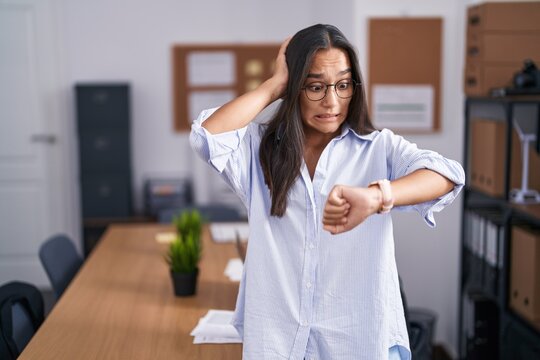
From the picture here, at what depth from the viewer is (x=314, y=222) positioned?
1489 millimetres

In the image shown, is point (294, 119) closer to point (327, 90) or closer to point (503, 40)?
point (327, 90)

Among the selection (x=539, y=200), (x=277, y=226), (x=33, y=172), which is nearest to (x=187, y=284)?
(x=277, y=226)

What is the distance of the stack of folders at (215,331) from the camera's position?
1998mm

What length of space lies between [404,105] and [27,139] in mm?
2937

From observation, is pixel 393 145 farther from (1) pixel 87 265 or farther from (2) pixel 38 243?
(2) pixel 38 243

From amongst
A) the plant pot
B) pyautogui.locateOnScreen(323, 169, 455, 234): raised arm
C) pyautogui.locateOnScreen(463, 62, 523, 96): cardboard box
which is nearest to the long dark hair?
pyautogui.locateOnScreen(323, 169, 455, 234): raised arm

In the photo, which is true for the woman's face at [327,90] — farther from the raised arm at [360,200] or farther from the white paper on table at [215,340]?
the white paper on table at [215,340]

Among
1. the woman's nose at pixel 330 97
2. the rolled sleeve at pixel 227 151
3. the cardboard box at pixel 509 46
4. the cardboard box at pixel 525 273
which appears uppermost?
the cardboard box at pixel 509 46

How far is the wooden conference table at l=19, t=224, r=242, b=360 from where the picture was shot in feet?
6.35

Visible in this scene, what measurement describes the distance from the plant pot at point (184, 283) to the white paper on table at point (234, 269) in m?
0.26

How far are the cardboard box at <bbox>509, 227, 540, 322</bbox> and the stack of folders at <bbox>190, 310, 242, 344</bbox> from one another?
1317mm

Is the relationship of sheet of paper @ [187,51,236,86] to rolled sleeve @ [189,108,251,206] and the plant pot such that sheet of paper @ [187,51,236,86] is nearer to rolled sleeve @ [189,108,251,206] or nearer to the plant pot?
the plant pot

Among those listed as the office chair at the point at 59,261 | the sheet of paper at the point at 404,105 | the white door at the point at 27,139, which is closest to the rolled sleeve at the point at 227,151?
the office chair at the point at 59,261

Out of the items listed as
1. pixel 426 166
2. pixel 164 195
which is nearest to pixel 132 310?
pixel 426 166
